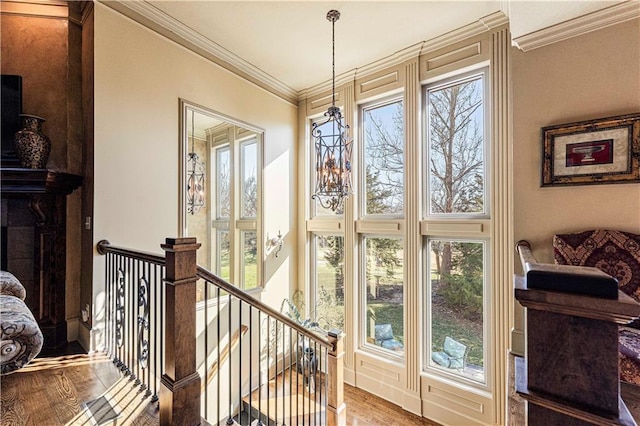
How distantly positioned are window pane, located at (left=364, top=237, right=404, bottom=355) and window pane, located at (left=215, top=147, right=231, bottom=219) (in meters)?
1.94

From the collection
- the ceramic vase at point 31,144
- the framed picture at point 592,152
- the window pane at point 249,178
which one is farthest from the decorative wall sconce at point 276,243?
the framed picture at point 592,152

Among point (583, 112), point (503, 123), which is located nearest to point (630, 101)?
point (583, 112)

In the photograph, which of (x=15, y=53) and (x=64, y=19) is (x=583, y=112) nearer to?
(x=64, y=19)

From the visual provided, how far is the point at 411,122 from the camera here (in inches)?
139

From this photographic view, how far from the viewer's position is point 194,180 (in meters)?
3.27

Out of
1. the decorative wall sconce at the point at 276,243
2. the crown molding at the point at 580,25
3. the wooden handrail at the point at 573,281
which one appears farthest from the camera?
the decorative wall sconce at the point at 276,243

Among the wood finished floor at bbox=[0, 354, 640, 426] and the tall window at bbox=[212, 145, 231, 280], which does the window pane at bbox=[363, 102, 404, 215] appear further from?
the wood finished floor at bbox=[0, 354, 640, 426]

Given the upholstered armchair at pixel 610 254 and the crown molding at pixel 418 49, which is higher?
the crown molding at pixel 418 49

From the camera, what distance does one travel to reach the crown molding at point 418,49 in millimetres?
2932

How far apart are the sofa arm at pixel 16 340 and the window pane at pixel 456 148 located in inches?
136

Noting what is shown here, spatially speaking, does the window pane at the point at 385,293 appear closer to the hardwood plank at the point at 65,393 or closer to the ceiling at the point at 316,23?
the ceiling at the point at 316,23

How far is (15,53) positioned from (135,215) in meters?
A: 1.71

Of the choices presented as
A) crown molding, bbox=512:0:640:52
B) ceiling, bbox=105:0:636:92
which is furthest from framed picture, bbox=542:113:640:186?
ceiling, bbox=105:0:636:92

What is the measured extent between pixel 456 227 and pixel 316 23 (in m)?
2.63
